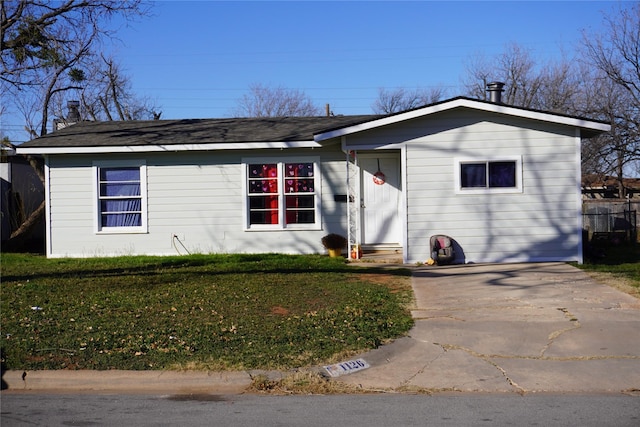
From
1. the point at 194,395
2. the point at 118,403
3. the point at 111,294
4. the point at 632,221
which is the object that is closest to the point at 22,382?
the point at 118,403

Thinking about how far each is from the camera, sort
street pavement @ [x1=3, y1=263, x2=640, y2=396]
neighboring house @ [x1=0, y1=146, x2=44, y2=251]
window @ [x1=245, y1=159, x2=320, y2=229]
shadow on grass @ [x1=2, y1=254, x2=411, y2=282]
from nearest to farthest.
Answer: street pavement @ [x1=3, y1=263, x2=640, y2=396], shadow on grass @ [x1=2, y1=254, x2=411, y2=282], window @ [x1=245, y1=159, x2=320, y2=229], neighboring house @ [x1=0, y1=146, x2=44, y2=251]

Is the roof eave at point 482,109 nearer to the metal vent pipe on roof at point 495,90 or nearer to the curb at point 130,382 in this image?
the metal vent pipe on roof at point 495,90

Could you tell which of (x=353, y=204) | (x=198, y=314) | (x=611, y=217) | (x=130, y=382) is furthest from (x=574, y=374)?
(x=611, y=217)

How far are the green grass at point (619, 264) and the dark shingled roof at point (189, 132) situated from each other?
5877 millimetres

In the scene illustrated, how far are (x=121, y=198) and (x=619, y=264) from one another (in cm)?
1167

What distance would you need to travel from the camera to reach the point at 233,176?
16.7 meters

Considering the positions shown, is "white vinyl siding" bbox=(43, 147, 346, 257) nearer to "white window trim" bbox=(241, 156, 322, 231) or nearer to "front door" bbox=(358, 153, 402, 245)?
"white window trim" bbox=(241, 156, 322, 231)

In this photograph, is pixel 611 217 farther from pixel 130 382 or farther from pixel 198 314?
pixel 130 382

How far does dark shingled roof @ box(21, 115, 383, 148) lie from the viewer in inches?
648

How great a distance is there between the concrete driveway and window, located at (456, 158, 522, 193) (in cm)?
309

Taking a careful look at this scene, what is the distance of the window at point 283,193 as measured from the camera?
16562mm

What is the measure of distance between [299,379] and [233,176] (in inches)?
399

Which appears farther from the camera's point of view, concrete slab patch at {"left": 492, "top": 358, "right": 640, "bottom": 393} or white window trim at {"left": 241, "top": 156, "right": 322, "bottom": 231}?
white window trim at {"left": 241, "top": 156, "right": 322, "bottom": 231}

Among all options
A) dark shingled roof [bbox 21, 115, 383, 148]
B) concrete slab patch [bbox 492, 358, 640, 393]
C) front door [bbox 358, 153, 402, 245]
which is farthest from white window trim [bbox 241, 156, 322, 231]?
concrete slab patch [bbox 492, 358, 640, 393]
